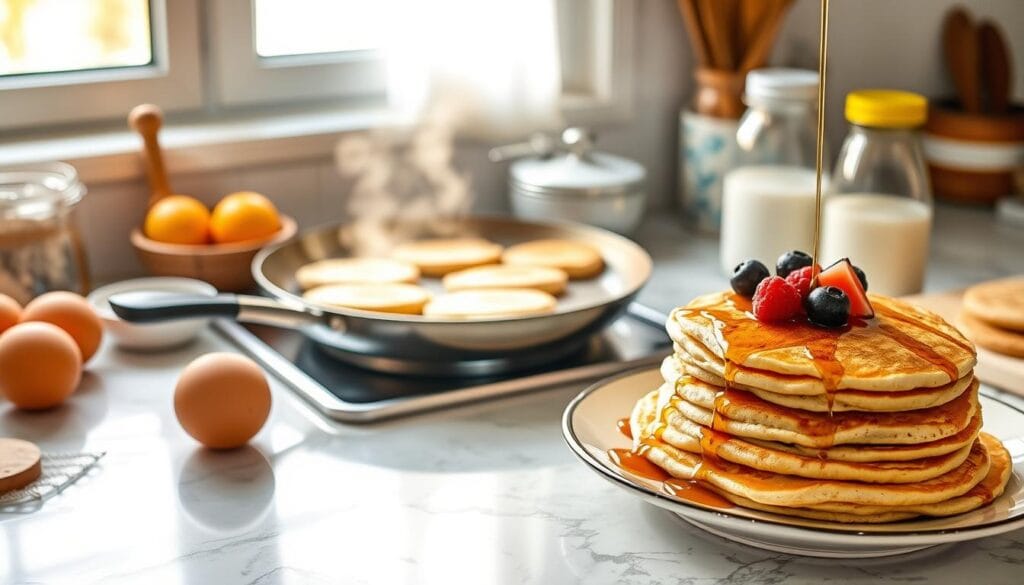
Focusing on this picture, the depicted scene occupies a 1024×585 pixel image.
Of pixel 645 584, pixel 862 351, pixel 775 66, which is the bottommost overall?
pixel 645 584

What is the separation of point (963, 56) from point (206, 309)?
60.1 inches

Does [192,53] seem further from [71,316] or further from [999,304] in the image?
[999,304]

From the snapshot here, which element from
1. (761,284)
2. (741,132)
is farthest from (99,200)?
(761,284)

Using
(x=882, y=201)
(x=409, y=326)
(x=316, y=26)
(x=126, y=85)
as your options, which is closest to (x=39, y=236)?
(x=126, y=85)

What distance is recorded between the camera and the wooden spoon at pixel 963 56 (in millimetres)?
2223

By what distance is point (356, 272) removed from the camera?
5.16ft

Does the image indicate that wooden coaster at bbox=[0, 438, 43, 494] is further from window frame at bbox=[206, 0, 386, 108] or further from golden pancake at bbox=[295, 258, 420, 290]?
window frame at bbox=[206, 0, 386, 108]

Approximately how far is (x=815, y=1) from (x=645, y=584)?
4.71 ft

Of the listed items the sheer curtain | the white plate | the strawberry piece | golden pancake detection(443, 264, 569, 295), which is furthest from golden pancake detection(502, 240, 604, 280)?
the strawberry piece

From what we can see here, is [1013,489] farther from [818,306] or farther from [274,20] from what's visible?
[274,20]

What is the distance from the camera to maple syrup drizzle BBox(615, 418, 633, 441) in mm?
1106

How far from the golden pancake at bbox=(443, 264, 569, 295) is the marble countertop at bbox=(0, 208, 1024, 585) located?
225 millimetres

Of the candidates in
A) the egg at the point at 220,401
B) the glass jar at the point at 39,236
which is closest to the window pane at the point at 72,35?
the glass jar at the point at 39,236

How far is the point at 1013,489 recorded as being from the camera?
1017 mm
